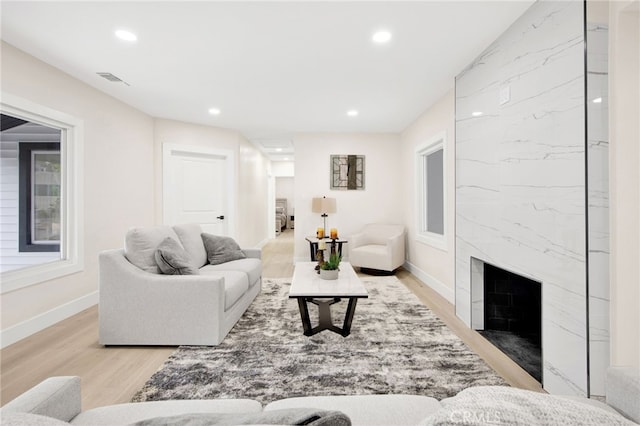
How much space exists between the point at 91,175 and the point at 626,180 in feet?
15.4

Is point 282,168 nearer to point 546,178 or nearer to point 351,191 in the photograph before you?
point 351,191

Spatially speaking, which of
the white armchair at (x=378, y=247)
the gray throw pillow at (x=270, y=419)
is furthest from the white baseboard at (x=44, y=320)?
the white armchair at (x=378, y=247)

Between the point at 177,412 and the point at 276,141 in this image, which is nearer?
the point at 177,412

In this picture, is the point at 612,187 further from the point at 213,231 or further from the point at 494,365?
the point at 213,231

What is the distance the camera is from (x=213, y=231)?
6.02 metres

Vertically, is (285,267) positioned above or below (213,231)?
below

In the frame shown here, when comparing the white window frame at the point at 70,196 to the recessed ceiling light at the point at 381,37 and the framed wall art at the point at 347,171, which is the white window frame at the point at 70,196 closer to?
the recessed ceiling light at the point at 381,37

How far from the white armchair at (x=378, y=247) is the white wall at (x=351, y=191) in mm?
323

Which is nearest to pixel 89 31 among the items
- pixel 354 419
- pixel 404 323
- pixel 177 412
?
pixel 177 412

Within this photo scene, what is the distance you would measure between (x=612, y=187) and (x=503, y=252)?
902mm

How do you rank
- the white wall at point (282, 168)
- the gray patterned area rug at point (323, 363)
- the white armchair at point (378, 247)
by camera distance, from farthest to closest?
the white wall at point (282, 168), the white armchair at point (378, 247), the gray patterned area rug at point (323, 363)

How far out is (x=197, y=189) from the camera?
5797 mm

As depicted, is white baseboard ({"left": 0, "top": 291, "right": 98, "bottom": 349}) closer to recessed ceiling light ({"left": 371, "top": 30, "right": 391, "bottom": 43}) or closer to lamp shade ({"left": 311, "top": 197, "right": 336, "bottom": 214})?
lamp shade ({"left": 311, "top": 197, "right": 336, "bottom": 214})

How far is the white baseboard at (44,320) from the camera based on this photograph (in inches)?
108
